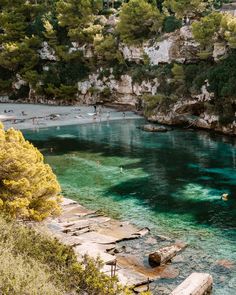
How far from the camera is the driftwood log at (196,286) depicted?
18.2 m

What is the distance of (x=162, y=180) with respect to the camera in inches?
1511

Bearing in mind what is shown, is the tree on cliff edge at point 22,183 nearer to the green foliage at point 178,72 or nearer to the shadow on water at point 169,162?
the shadow on water at point 169,162

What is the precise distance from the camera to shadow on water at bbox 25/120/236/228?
105ft

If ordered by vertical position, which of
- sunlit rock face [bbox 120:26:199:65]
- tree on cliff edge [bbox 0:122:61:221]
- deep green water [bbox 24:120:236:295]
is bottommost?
deep green water [bbox 24:120:236:295]

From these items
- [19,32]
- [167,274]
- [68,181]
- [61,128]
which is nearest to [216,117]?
[61,128]

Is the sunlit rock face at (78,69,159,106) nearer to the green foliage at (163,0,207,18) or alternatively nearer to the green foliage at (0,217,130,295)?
the green foliage at (163,0,207,18)

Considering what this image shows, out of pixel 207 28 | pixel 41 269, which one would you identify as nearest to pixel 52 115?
pixel 207 28

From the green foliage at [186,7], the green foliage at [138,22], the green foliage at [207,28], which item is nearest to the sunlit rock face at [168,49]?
the green foliage at [138,22]

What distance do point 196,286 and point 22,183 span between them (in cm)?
999

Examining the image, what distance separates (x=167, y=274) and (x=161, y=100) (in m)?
45.8

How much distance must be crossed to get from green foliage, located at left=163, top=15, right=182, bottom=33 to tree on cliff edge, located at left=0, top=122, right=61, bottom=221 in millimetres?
51248

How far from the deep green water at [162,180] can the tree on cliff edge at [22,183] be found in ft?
26.3

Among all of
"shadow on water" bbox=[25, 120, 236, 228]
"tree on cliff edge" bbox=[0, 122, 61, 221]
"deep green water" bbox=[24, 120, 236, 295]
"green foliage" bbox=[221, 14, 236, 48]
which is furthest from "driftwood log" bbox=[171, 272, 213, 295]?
"green foliage" bbox=[221, 14, 236, 48]

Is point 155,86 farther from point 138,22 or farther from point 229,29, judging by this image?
point 229,29
